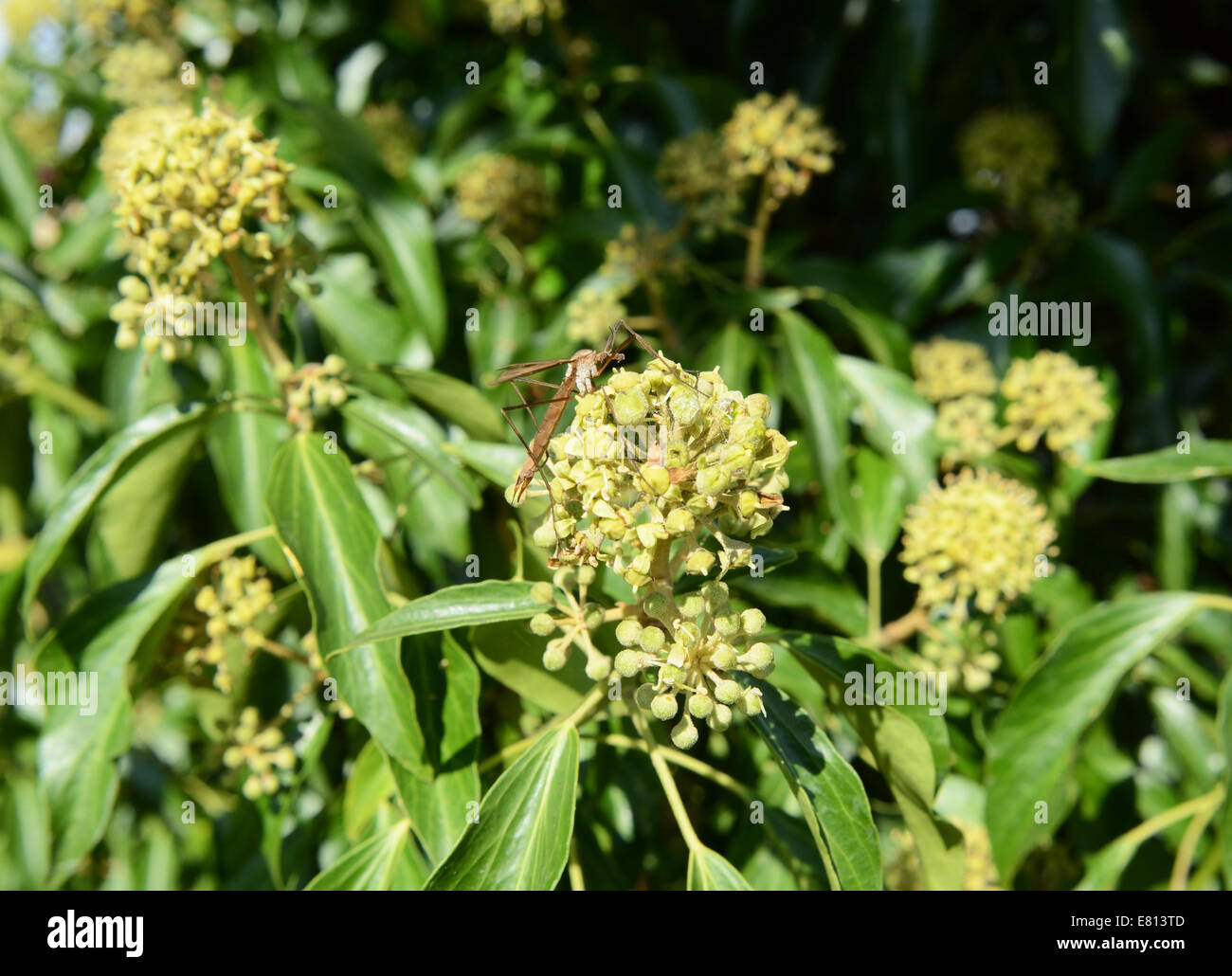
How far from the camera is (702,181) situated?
93.8 inches

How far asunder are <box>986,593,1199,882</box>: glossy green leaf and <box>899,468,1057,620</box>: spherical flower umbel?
16 cm

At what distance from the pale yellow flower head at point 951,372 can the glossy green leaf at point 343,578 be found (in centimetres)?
143

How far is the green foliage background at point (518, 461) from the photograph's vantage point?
5.48 ft

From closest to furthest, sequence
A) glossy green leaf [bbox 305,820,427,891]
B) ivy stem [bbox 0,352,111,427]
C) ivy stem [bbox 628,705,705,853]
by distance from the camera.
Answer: ivy stem [bbox 628,705,705,853] < glossy green leaf [bbox 305,820,427,891] < ivy stem [bbox 0,352,111,427]

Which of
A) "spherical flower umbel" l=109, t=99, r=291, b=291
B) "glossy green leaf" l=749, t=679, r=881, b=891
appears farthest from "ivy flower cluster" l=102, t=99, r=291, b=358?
"glossy green leaf" l=749, t=679, r=881, b=891

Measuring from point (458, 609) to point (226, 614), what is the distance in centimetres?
77

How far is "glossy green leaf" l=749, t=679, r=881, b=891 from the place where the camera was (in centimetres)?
142

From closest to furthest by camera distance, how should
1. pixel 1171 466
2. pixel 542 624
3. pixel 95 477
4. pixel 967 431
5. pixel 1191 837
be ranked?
Answer: pixel 542 624, pixel 95 477, pixel 1171 466, pixel 1191 837, pixel 967 431

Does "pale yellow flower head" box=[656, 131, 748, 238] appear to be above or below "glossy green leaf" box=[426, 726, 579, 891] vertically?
above

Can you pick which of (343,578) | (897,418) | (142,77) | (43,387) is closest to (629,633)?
(343,578)

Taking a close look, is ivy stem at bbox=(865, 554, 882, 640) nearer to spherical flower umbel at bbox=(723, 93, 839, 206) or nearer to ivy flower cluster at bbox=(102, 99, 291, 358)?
spherical flower umbel at bbox=(723, 93, 839, 206)

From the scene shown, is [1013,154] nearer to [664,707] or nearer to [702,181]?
[702,181]

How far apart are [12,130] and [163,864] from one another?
2439 mm
